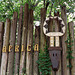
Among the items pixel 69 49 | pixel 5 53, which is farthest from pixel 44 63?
pixel 5 53

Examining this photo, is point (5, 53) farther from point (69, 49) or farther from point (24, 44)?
point (69, 49)

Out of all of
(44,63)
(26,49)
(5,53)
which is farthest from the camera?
(5,53)

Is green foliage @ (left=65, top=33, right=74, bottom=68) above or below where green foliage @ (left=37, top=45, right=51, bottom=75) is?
above

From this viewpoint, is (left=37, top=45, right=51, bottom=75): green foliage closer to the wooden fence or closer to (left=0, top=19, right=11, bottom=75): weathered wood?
the wooden fence

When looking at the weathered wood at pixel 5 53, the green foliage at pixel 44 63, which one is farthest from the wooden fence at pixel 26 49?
the green foliage at pixel 44 63

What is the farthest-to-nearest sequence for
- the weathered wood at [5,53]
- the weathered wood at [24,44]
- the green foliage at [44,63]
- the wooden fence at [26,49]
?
the weathered wood at [5,53]
the weathered wood at [24,44]
the wooden fence at [26,49]
the green foliage at [44,63]

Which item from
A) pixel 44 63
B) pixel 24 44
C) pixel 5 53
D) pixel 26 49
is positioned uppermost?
pixel 24 44

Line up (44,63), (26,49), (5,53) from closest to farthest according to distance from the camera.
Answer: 1. (44,63)
2. (26,49)
3. (5,53)

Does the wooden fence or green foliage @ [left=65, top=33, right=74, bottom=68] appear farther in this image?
the wooden fence

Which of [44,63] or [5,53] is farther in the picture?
[5,53]

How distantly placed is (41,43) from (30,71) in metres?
1.24

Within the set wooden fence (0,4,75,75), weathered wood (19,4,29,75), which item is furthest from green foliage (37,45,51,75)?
weathered wood (19,4,29,75)

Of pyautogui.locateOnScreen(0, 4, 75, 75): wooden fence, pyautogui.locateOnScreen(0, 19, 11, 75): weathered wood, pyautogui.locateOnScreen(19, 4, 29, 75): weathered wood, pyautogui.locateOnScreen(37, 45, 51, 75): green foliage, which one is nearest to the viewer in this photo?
pyautogui.locateOnScreen(37, 45, 51, 75): green foliage

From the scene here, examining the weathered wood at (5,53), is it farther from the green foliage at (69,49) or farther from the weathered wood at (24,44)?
the green foliage at (69,49)
